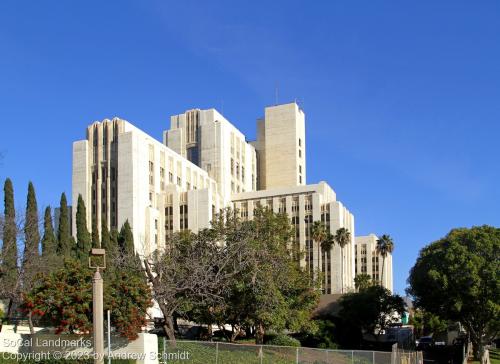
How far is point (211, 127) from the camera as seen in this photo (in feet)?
371

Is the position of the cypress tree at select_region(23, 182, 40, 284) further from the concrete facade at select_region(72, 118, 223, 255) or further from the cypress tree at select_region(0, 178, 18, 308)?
the concrete facade at select_region(72, 118, 223, 255)

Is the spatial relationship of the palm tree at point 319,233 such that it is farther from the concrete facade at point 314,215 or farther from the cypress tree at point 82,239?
the cypress tree at point 82,239

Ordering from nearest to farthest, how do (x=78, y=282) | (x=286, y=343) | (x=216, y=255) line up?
1. (x=78, y=282)
2. (x=216, y=255)
3. (x=286, y=343)

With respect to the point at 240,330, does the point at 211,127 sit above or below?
above

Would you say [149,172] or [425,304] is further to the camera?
[149,172]

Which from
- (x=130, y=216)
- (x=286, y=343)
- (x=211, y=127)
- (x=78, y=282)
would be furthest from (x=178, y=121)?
(x=78, y=282)


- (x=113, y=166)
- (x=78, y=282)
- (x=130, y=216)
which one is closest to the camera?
(x=78, y=282)

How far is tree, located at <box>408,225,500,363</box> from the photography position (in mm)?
48156

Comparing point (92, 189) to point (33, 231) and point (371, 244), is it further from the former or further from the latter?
point (371, 244)

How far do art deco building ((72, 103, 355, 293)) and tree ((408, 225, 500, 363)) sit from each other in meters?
25.1

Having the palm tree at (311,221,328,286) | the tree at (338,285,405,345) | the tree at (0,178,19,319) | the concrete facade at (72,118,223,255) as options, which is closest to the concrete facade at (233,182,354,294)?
the palm tree at (311,221,328,286)

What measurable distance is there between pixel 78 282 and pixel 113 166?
68435 millimetres

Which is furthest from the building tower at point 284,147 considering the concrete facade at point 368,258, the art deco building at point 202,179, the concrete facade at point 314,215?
the concrete facade at point 368,258

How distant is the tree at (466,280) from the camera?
158ft
